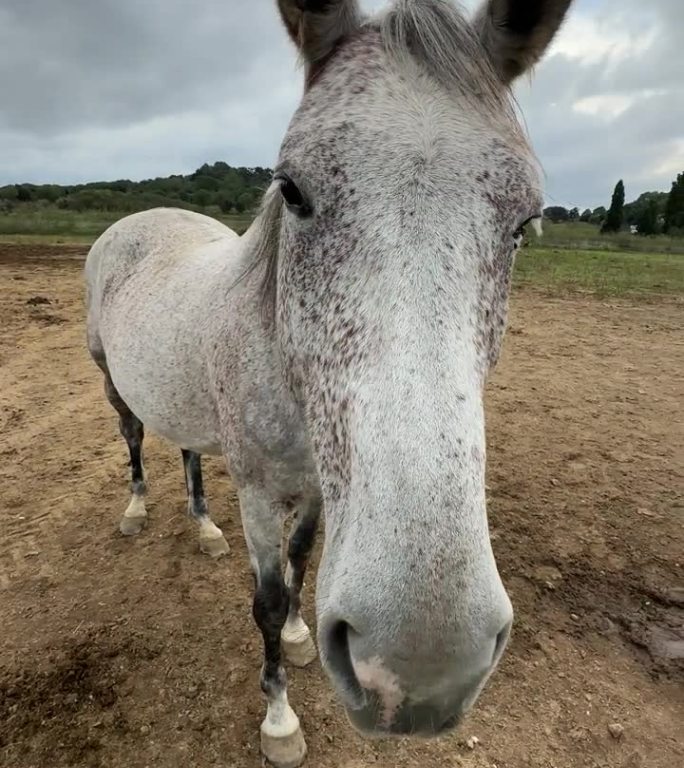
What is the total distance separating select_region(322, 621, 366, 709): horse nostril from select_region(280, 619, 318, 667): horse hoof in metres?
2.18

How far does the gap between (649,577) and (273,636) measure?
2757 millimetres

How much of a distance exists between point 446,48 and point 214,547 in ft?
11.8

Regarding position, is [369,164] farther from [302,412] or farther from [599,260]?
[599,260]

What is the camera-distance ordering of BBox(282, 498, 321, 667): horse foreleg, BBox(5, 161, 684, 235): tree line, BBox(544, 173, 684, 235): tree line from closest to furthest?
BBox(282, 498, 321, 667): horse foreleg < BBox(5, 161, 684, 235): tree line < BBox(544, 173, 684, 235): tree line

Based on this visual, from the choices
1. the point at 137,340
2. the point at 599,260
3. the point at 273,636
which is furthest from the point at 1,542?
the point at 599,260

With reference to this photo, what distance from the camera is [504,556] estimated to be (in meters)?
4.06

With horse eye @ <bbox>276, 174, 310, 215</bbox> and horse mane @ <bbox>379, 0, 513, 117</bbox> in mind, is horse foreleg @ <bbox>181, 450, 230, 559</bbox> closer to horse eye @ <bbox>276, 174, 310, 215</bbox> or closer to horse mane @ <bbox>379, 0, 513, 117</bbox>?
horse eye @ <bbox>276, 174, 310, 215</bbox>

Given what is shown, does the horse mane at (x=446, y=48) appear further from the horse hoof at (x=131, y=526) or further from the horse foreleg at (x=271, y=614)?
the horse hoof at (x=131, y=526)

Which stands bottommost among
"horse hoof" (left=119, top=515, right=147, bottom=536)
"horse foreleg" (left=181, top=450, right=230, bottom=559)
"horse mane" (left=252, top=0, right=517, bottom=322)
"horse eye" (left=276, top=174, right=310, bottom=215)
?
"horse hoof" (left=119, top=515, right=147, bottom=536)

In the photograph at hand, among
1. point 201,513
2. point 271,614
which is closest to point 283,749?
point 271,614

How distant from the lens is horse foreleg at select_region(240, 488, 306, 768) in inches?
102

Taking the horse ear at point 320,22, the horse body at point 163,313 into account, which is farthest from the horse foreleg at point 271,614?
the horse ear at point 320,22

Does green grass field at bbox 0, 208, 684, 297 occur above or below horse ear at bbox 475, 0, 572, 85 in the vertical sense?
below

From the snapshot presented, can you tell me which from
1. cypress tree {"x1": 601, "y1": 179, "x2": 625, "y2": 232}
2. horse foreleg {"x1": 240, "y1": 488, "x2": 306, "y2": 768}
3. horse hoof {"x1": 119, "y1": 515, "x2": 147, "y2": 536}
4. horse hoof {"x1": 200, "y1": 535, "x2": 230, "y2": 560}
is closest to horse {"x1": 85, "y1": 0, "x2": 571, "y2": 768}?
horse foreleg {"x1": 240, "y1": 488, "x2": 306, "y2": 768}
